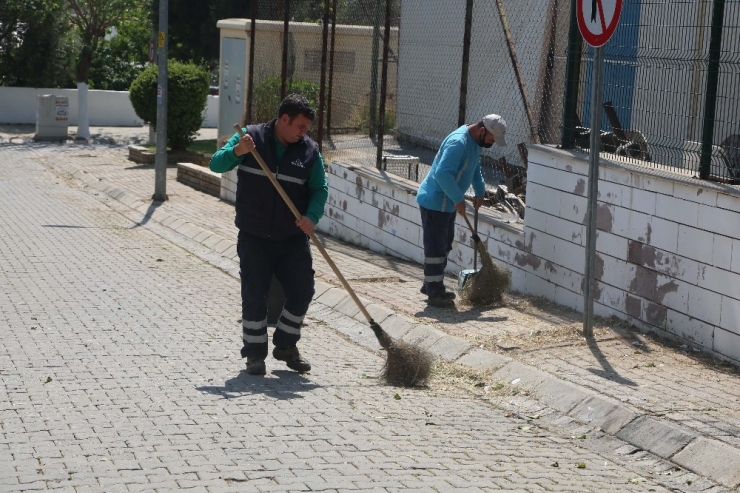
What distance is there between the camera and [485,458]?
532 centimetres

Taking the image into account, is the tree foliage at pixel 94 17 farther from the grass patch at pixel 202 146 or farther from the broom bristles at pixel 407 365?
the broom bristles at pixel 407 365

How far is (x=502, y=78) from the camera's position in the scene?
11344mm

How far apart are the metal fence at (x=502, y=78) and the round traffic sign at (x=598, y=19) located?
0.72 m

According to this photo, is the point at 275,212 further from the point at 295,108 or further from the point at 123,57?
the point at 123,57

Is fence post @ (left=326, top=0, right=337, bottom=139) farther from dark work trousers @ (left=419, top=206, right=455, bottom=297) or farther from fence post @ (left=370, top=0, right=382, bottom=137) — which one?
dark work trousers @ (left=419, top=206, right=455, bottom=297)

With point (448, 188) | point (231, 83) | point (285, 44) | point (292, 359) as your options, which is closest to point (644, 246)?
point (448, 188)

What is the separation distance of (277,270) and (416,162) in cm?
504

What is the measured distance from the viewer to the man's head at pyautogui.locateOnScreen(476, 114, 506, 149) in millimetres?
8398

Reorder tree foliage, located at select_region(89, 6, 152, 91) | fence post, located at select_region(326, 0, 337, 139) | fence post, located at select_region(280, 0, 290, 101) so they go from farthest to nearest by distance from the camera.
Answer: tree foliage, located at select_region(89, 6, 152, 91) → fence post, located at select_region(280, 0, 290, 101) → fence post, located at select_region(326, 0, 337, 139)

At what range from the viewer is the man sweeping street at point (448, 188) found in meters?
8.49

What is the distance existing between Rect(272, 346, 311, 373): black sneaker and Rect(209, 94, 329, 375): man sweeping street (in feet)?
0.49

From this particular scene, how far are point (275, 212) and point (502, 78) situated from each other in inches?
208

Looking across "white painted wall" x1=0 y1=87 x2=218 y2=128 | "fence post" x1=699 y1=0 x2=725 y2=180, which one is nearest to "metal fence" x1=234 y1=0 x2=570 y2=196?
"fence post" x1=699 y1=0 x2=725 y2=180

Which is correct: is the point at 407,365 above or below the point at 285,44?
below
